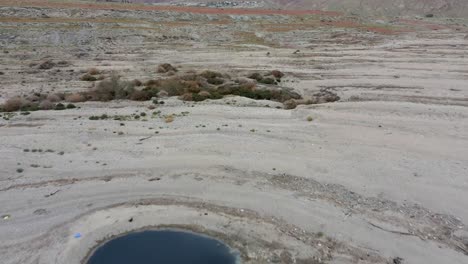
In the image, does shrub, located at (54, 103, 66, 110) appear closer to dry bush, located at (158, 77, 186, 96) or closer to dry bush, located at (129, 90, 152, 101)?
dry bush, located at (129, 90, 152, 101)

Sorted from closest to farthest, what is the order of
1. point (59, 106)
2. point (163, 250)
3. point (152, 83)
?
1. point (163, 250)
2. point (59, 106)
3. point (152, 83)

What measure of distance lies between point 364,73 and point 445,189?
27.1 m

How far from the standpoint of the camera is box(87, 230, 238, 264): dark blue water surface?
1313 centimetres

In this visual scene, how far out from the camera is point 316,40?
65.9 metres

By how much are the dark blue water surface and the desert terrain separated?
0.46 meters

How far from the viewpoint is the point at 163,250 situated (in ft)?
44.8

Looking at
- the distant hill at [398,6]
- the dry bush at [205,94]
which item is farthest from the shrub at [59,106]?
the distant hill at [398,6]

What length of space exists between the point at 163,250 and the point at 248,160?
26.3 ft

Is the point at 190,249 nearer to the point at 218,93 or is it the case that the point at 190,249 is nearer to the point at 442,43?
the point at 218,93

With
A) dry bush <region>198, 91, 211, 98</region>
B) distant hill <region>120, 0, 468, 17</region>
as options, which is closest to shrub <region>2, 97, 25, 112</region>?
dry bush <region>198, 91, 211, 98</region>

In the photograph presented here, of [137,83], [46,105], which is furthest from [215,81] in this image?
[46,105]

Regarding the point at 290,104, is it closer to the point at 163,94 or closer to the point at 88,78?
the point at 163,94

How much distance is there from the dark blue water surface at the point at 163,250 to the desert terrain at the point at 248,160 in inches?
18.1

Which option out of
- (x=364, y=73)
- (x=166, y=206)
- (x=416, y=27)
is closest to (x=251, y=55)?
(x=364, y=73)
